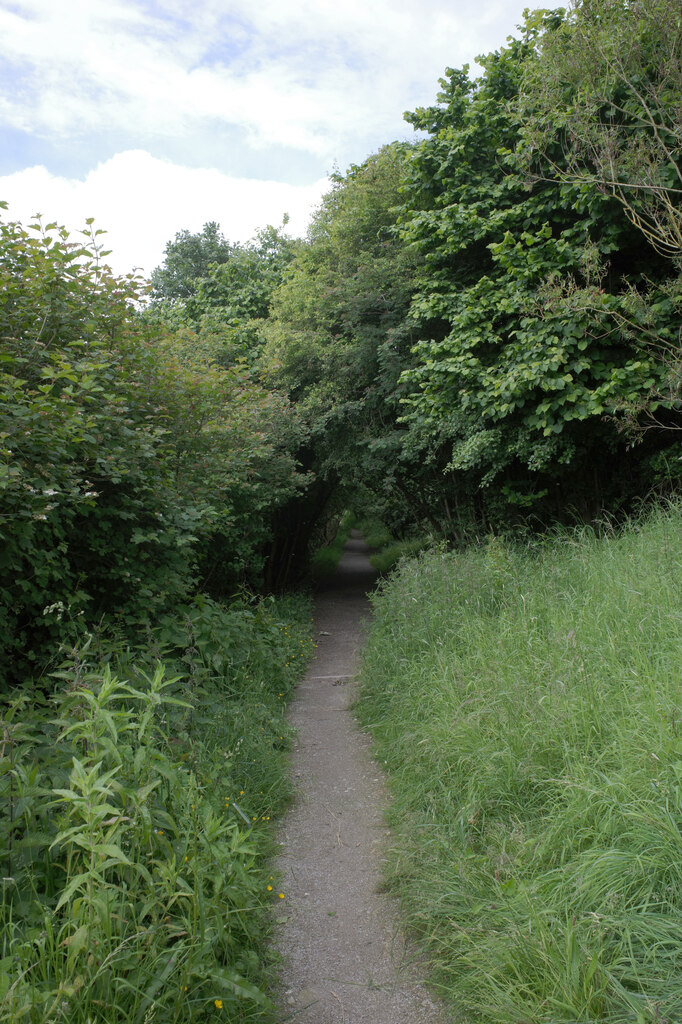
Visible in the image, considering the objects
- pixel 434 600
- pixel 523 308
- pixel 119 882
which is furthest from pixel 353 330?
pixel 119 882

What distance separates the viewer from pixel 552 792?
3.34 meters

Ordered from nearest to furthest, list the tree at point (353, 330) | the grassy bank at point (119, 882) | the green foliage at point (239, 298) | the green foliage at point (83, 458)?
the grassy bank at point (119, 882) → the green foliage at point (83, 458) → the tree at point (353, 330) → the green foliage at point (239, 298)

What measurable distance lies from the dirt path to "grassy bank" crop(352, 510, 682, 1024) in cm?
17

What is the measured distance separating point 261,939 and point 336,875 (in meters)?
0.72

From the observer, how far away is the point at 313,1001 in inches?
108

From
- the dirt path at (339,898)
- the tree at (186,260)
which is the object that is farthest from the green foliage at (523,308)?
the tree at (186,260)

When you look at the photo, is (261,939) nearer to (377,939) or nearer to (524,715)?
(377,939)

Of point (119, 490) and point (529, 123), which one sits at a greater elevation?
point (529, 123)

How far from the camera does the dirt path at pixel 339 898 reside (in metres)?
2.72

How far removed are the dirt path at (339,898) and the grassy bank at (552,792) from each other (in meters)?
0.17

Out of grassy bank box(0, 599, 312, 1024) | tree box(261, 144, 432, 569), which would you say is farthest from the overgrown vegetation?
tree box(261, 144, 432, 569)

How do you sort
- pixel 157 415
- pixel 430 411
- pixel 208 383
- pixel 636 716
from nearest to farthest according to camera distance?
pixel 636 716 → pixel 157 415 → pixel 208 383 → pixel 430 411

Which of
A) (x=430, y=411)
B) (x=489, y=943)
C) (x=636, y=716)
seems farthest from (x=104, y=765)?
(x=430, y=411)

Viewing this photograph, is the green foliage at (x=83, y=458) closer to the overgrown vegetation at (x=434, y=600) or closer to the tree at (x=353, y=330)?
the overgrown vegetation at (x=434, y=600)
